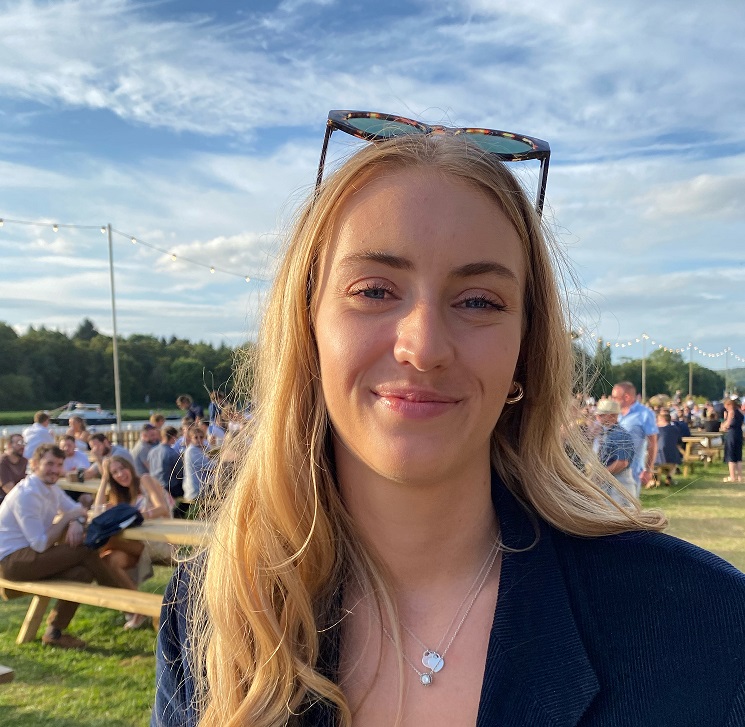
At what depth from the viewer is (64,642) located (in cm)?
520

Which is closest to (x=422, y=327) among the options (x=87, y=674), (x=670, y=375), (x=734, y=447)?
(x=87, y=674)

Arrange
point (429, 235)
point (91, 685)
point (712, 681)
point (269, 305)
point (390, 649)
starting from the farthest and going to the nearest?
point (91, 685), point (269, 305), point (390, 649), point (429, 235), point (712, 681)

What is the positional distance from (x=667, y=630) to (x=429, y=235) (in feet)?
2.55

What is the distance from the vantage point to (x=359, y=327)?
120 cm

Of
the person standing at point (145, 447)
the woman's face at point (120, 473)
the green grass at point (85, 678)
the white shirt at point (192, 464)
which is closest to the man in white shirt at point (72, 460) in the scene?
the person standing at point (145, 447)

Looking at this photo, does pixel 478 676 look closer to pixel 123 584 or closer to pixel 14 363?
pixel 123 584

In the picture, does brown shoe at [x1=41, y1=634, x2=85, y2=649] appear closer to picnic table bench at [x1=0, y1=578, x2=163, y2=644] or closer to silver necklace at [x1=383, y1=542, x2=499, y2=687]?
picnic table bench at [x1=0, y1=578, x2=163, y2=644]

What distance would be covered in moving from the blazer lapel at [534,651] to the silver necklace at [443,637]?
0.06 m

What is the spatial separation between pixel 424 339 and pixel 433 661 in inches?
23.9

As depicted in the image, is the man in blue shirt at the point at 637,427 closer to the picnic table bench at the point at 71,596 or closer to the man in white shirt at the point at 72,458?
the picnic table bench at the point at 71,596

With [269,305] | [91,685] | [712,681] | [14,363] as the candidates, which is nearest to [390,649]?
[712,681]

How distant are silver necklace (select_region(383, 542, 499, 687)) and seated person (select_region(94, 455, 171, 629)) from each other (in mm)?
4977

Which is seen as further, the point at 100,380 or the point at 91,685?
the point at 100,380

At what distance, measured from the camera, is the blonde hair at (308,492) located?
4.18 ft
